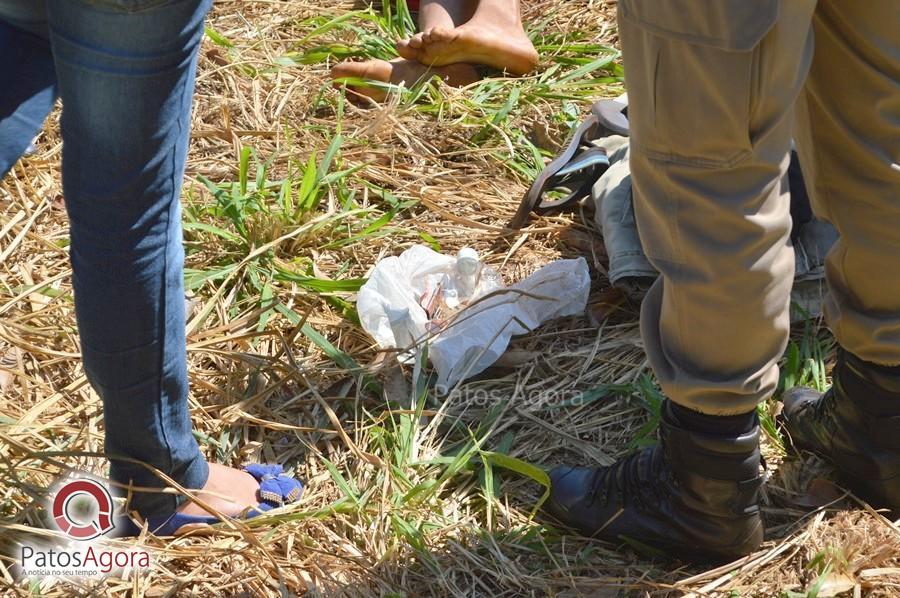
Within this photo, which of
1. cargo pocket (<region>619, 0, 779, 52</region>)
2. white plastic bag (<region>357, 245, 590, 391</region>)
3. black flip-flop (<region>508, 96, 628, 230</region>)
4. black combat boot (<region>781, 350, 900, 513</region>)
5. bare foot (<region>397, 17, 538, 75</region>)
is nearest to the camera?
cargo pocket (<region>619, 0, 779, 52</region>)

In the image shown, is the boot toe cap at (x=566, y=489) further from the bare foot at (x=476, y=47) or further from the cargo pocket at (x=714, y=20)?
the bare foot at (x=476, y=47)

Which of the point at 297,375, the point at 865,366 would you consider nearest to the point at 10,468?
the point at 297,375

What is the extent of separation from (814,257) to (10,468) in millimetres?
1470

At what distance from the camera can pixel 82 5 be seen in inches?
39.6

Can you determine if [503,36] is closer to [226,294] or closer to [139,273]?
[226,294]

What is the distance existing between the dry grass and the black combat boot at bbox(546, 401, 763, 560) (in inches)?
1.7

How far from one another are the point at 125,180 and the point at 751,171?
712 millimetres

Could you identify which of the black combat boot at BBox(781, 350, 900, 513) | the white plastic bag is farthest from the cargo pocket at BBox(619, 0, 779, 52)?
the white plastic bag

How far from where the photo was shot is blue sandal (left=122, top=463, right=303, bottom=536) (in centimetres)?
146

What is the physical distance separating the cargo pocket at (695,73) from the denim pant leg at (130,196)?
49cm

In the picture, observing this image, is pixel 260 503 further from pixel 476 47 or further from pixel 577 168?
pixel 476 47

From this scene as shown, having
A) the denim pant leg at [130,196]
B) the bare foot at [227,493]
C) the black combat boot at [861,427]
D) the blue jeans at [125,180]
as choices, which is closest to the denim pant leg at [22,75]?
the blue jeans at [125,180]

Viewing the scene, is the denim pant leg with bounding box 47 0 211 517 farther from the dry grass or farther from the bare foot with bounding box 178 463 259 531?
the dry grass

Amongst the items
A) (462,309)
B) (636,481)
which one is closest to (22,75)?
(462,309)
